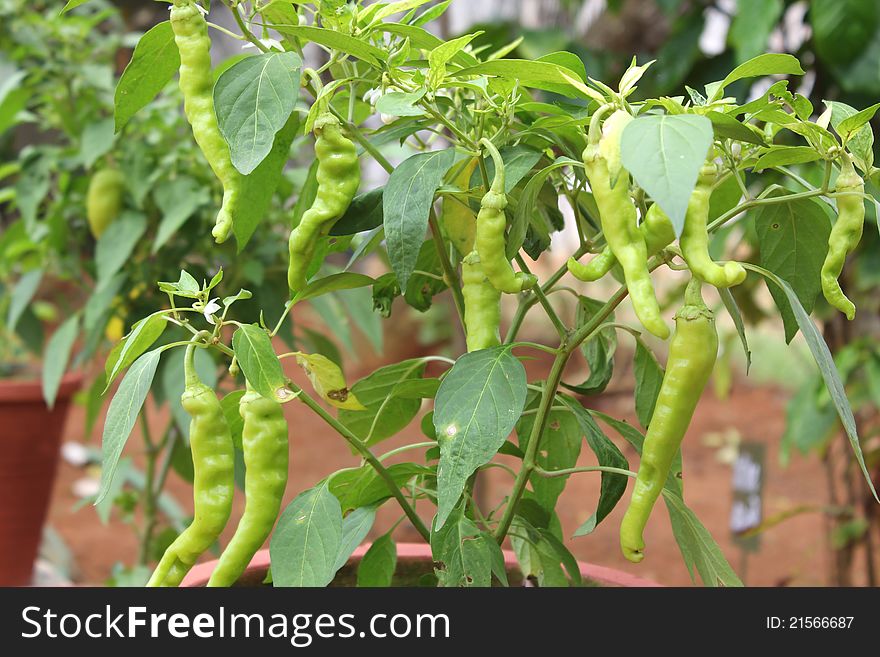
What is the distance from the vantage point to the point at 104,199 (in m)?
1.38

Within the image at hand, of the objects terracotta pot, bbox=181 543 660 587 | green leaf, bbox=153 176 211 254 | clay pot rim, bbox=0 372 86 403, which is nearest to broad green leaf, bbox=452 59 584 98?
terracotta pot, bbox=181 543 660 587

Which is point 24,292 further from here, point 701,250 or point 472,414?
point 701,250

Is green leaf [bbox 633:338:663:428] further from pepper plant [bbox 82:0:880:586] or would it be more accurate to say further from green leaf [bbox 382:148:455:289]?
green leaf [bbox 382:148:455:289]

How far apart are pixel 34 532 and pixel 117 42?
0.95 meters

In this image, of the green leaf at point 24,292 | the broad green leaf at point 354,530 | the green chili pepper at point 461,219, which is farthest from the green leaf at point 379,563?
the green leaf at point 24,292

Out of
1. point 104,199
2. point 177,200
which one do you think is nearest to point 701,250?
point 177,200

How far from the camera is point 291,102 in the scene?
Result: 2.06 ft

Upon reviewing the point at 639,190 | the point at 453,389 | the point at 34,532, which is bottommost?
the point at 34,532

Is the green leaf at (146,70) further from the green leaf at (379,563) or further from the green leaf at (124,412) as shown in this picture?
the green leaf at (379,563)

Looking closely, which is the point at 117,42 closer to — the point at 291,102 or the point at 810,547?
the point at 291,102

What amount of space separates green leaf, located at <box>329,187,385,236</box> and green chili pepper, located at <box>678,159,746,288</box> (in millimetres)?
245

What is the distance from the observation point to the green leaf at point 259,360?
629 millimetres

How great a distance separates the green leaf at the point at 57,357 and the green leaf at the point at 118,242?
17 cm
